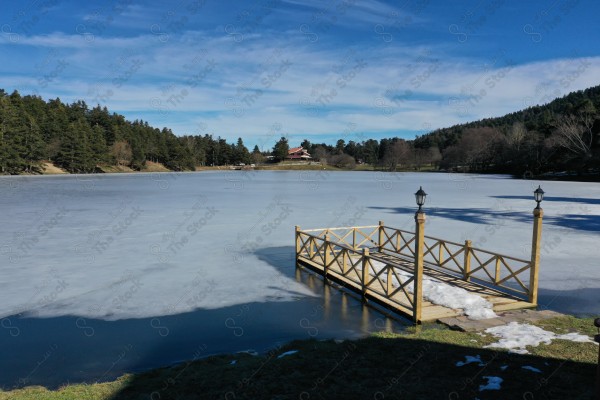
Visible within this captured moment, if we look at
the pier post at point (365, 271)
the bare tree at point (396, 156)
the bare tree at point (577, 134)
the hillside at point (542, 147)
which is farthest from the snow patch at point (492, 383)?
the bare tree at point (396, 156)

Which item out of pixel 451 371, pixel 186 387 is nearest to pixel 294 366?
pixel 186 387

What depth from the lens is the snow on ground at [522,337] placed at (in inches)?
253

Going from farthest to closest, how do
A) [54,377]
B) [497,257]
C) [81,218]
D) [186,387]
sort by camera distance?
[81,218] → [497,257] → [54,377] → [186,387]

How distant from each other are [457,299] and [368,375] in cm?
413

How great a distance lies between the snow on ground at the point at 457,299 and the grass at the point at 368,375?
140 cm

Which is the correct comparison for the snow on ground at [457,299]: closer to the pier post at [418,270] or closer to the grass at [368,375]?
the pier post at [418,270]

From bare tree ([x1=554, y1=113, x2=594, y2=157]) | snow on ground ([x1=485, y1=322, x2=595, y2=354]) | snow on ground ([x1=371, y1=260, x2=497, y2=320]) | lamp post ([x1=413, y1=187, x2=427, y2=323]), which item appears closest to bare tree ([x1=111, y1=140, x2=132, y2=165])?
bare tree ([x1=554, y1=113, x2=594, y2=157])

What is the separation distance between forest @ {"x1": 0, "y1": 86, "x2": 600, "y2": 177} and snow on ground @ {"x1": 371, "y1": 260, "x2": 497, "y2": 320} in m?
66.2

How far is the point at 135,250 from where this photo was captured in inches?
554

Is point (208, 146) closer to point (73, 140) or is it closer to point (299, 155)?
point (299, 155)

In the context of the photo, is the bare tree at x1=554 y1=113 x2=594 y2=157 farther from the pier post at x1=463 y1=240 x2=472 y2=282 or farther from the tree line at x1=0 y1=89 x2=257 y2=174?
the tree line at x1=0 y1=89 x2=257 y2=174

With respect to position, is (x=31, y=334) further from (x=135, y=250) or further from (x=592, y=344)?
(x=592, y=344)

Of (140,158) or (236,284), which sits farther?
(140,158)

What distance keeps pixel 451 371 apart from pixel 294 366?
225cm
